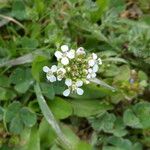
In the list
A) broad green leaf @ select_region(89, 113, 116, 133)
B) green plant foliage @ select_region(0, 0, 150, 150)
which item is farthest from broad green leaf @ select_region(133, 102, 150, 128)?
broad green leaf @ select_region(89, 113, 116, 133)

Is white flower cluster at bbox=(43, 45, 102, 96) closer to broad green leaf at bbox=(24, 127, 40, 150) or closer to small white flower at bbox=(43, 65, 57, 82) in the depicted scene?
small white flower at bbox=(43, 65, 57, 82)

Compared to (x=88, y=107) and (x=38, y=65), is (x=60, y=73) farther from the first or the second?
(x=88, y=107)

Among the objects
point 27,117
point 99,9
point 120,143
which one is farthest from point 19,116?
point 99,9

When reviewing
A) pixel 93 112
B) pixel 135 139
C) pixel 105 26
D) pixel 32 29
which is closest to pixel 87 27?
pixel 105 26

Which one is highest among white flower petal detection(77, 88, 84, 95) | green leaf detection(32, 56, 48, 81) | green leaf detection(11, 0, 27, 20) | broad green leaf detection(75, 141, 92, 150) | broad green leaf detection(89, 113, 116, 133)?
green leaf detection(11, 0, 27, 20)

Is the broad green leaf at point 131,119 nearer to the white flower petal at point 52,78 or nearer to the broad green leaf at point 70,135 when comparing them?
the broad green leaf at point 70,135

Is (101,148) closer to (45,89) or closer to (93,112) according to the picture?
(93,112)

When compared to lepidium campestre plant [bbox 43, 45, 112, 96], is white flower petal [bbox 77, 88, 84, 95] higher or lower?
lower

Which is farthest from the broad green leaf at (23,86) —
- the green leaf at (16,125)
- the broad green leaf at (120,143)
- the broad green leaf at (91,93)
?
the broad green leaf at (120,143)

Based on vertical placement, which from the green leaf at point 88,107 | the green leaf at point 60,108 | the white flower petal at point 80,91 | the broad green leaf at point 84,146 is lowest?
the broad green leaf at point 84,146
